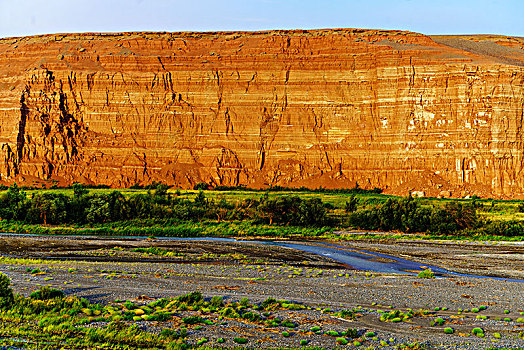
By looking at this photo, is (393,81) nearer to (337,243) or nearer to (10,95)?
(337,243)

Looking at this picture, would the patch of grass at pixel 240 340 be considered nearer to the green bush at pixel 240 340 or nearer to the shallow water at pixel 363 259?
the green bush at pixel 240 340

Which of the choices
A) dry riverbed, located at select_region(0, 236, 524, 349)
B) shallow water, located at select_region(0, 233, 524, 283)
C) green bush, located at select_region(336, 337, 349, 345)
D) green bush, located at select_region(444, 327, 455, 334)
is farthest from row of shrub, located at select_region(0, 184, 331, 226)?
green bush, located at select_region(336, 337, 349, 345)

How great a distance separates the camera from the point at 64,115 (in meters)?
87.2

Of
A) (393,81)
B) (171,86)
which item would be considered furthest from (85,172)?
(393,81)

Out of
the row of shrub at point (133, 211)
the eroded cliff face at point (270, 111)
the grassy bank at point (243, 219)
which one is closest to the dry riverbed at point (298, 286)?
the grassy bank at point (243, 219)

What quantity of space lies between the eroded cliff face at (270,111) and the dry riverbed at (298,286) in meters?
40.0

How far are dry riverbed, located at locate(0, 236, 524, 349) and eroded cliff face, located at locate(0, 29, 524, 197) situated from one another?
131ft

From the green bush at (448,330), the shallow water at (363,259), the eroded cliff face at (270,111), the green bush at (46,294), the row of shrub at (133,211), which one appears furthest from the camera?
the eroded cliff face at (270,111)

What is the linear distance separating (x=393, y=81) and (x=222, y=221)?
42.5m

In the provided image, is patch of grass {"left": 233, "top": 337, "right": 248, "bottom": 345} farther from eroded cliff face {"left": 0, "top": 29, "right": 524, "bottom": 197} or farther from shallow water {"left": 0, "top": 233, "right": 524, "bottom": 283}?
eroded cliff face {"left": 0, "top": 29, "right": 524, "bottom": 197}

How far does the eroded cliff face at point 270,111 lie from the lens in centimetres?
7400

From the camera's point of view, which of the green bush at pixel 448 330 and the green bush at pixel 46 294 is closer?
the green bush at pixel 448 330

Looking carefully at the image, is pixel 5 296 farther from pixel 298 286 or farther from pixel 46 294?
pixel 298 286

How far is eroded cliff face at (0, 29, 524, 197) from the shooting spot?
74000 millimetres
